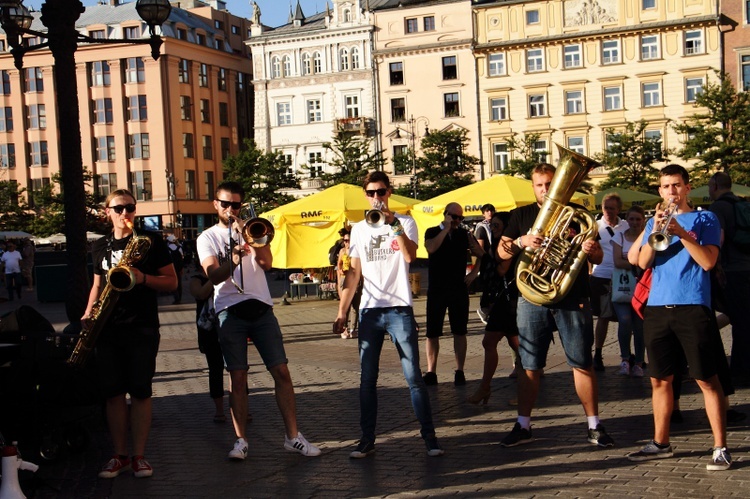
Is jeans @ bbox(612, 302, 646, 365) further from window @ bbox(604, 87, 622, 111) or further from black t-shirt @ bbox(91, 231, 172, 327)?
window @ bbox(604, 87, 622, 111)

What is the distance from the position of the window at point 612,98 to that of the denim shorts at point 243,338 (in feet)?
185

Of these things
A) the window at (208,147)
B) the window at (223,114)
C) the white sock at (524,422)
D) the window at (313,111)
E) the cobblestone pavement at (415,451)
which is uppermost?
the window at (223,114)

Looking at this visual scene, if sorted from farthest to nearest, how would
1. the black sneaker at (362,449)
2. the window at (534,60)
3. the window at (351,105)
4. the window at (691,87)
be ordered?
the window at (351,105) < the window at (534,60) < the window at (691,87) < the black sneaker at (362,449)

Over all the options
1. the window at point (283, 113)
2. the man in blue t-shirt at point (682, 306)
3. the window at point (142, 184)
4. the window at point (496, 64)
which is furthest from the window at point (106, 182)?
the man in blue t-shirt at point (682, 306)

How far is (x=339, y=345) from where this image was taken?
14258 mm

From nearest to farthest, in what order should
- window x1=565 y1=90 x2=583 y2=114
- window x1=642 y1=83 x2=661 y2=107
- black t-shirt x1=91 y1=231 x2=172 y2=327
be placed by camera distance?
black t-shirt x1=91 y1=231 x2=172 y2=327 < window x1=642 y1=83 x2=661 y2=107 < window x1=565 y1=90 x2=583 y2=114

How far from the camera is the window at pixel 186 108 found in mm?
77250

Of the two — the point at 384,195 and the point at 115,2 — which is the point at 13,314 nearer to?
the point at 384,195

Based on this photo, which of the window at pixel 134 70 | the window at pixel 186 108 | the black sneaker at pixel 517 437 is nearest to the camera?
the black sneaker at pixel 517 437

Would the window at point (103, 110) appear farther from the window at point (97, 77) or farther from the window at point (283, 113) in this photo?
the window at point (283, 113)

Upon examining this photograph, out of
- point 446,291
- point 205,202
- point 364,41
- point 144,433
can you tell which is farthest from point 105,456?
point 205,202

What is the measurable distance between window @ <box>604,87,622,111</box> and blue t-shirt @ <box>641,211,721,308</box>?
56.3m

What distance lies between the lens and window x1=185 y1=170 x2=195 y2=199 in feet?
255

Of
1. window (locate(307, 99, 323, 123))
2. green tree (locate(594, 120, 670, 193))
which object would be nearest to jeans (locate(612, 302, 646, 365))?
green tree (locate(594, 120, 670, 193))
